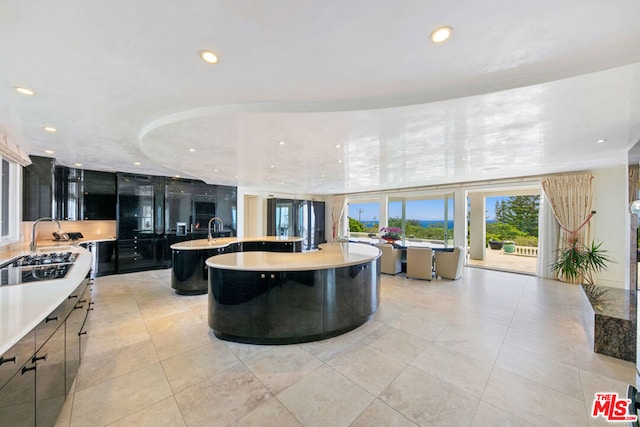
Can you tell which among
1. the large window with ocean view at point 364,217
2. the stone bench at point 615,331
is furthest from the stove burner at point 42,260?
the large window with ocean view at point 364,217

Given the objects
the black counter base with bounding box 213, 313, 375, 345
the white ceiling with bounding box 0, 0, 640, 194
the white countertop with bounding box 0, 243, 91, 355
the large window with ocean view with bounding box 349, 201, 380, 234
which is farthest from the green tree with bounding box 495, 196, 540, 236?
the white countertop with bounding box 0, 243, 91, 355

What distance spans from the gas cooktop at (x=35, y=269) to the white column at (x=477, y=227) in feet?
33.6

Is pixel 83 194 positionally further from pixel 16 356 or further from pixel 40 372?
pixel 16 356

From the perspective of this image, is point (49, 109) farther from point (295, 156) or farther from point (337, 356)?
point (337, 356)

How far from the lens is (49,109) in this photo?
8.20ft

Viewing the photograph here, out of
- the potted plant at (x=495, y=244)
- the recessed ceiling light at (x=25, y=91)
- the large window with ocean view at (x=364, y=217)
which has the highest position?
the recessed ceiling light at (x=25, y=91)

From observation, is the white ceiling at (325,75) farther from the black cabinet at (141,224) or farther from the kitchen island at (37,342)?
the black cabinet at (141,224)

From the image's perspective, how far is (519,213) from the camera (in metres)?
9.39

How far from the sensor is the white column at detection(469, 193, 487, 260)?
845 cm

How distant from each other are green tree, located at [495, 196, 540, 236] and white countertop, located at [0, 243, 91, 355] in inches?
460

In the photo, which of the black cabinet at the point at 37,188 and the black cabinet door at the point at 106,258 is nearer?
the black cabinet at the point at 37,188

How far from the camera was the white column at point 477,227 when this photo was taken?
845 cm

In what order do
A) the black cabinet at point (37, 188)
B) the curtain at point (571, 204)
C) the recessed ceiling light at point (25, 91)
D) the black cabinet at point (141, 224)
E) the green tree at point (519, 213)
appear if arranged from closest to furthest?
the recessed ceiling light at point (25, 91)
the black cabinet at point (37, 188)
the curtain at point (571, 204)
the black cabinet at point (141, 224)
the green tree at point (519, 213)

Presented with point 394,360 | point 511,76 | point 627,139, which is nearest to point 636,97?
point 511,76
